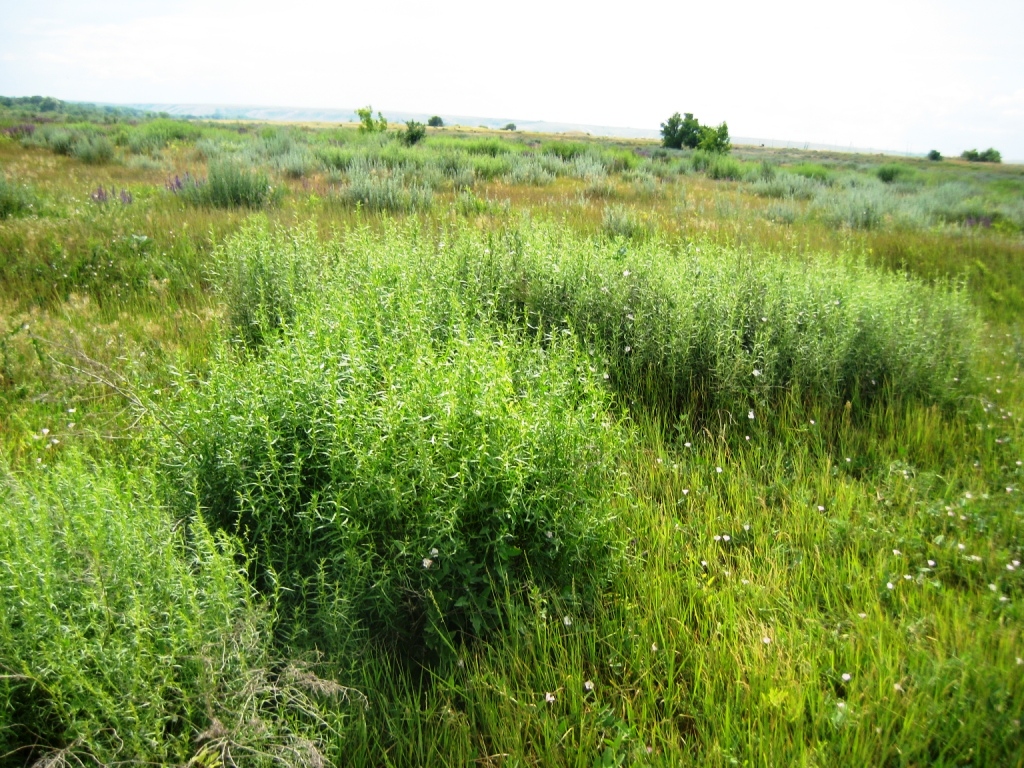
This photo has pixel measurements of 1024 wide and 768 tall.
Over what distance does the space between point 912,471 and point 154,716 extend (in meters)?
4.07

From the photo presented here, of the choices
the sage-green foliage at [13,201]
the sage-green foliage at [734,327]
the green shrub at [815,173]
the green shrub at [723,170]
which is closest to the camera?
the sage-green foliage at [734,327]

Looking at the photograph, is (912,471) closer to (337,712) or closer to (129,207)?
(337,712)

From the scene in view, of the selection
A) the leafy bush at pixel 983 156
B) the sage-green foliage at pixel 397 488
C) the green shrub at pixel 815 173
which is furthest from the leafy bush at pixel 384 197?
the leafy bush at pixel 983 156

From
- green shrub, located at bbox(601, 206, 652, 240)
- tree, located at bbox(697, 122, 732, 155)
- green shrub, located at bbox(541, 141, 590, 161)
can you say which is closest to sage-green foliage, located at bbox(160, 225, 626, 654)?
green shrub, located at bbox(601, 206, 652, 240)

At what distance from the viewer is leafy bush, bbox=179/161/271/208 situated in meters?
9.38

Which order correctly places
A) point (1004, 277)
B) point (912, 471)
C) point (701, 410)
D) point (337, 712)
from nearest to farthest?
point (337, 712) → point (912, 471) → point (701, 410) → point (1004, 277)

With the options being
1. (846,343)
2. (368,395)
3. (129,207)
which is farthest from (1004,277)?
(129,207)

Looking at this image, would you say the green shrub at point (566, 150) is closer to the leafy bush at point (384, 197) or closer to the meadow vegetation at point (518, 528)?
the leafy bush at point (384, 197)

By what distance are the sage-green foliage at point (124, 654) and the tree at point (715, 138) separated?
35.7m

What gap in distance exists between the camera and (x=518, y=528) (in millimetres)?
2529

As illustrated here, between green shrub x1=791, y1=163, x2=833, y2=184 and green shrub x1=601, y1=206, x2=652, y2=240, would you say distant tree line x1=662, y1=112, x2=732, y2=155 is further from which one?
green shrub x1=601, y1=206, x2=652, y2=240

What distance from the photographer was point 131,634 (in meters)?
1.71

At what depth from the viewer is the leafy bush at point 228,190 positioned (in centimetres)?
938

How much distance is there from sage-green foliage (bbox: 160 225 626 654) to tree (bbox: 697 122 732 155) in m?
34.6
